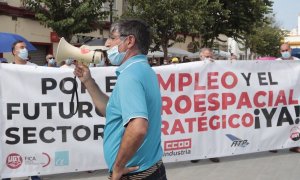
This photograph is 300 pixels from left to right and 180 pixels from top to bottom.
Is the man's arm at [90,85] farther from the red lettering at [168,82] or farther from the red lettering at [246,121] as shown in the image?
the red lettering at [246,121]

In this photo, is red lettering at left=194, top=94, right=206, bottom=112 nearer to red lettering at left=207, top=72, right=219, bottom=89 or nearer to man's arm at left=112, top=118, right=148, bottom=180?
red lettering at left=207, top=72, right=219, bottom=89

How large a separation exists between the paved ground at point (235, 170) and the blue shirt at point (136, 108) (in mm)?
3574

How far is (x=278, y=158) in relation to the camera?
744 centimetres

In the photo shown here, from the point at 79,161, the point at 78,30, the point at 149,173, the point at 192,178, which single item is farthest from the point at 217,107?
the point at 78,30

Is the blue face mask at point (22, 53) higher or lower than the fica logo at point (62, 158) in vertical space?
higher

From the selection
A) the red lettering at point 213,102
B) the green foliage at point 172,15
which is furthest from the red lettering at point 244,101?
the green foliage at point 172,15

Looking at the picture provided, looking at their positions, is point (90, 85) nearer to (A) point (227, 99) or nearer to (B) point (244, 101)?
(A) point (227, 99)

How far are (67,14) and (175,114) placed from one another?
37.7 feet

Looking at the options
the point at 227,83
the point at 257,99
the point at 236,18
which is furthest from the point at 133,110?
the point at 236,18

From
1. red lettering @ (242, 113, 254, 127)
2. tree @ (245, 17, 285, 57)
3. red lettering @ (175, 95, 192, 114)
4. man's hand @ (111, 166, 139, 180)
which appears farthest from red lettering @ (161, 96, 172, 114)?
tree @ (245, 17, 285, 57)

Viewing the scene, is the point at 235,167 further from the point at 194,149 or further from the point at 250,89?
the point at 250,89

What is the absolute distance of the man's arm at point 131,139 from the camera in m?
2.48

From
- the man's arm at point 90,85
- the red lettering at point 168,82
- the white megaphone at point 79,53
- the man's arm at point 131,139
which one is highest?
the white megaphone at point 79,53

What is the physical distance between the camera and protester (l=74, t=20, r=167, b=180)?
249 centimetres
